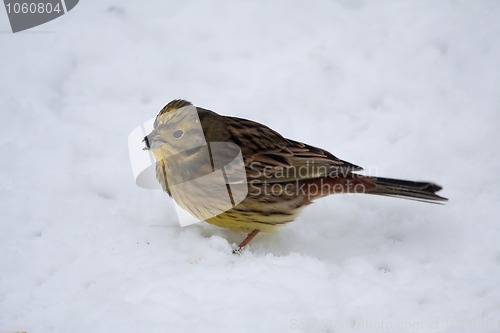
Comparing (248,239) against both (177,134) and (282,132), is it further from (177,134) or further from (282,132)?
(282,132)

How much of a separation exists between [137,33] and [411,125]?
2.95 m

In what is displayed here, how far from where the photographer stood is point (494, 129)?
520cm

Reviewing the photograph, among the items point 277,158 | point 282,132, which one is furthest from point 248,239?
point 282,132

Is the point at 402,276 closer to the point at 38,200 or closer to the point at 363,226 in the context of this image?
the point at 363,226

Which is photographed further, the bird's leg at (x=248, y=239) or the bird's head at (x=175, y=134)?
the bird's head at (x=175, y=134)

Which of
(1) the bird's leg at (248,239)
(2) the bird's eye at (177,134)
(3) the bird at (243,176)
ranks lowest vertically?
(1) the bird's leg at (248,239)

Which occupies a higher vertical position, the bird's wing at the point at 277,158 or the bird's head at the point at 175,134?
the bird's head at the point at 175,134

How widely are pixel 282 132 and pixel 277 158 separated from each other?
2.82ft

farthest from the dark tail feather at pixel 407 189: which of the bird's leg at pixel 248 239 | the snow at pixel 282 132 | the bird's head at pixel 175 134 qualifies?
the bird's head at pixel 175 134

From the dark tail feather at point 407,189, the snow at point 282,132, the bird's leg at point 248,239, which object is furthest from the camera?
the dark tail feather at point 407,189

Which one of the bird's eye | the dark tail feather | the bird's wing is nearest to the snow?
the dark tail feather

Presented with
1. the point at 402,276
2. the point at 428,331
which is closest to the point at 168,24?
the point at 402,276

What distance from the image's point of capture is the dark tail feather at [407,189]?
4527 millimetres

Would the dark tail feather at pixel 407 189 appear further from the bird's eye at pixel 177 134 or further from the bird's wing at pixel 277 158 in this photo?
the bird's eye at pixel 177 134
